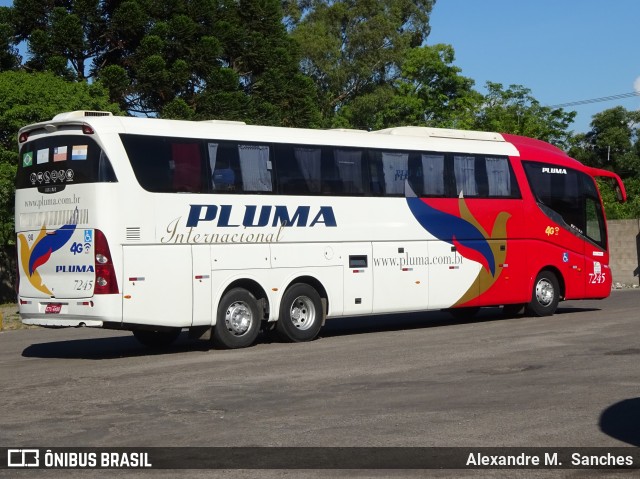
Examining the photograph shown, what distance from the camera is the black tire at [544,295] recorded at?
22.0 meters

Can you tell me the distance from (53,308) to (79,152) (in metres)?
2.31

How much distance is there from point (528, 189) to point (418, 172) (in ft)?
10.5

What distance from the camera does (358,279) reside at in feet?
61.2

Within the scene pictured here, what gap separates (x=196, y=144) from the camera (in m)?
16.4

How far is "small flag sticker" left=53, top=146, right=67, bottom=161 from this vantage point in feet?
51.3

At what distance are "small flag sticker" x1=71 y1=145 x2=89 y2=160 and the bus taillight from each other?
3.73 feet

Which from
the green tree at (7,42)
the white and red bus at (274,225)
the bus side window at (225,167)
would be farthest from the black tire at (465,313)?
the green tree at (7,42)

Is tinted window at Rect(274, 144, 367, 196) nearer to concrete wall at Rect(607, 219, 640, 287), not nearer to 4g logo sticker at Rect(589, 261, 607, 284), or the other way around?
4g logo sticker at Rect(589, 261, 607, 284)

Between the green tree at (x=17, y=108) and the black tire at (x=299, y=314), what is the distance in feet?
58.9

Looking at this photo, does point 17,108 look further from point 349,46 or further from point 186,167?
point 349,46

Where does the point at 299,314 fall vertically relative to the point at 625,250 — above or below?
below

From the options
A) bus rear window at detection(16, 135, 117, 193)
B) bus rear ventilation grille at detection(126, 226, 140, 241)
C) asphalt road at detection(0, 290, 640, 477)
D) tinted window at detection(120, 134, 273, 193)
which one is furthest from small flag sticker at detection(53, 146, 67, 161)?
asphalt road at detection(0, 290, 640, 477)

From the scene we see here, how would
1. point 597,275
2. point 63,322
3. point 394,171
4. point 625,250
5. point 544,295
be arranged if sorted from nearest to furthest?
point 63,322, point 394,171, point 544,295, point 597,275, point 625,250

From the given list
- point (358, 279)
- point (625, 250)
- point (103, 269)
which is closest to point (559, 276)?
point (358, 279)
